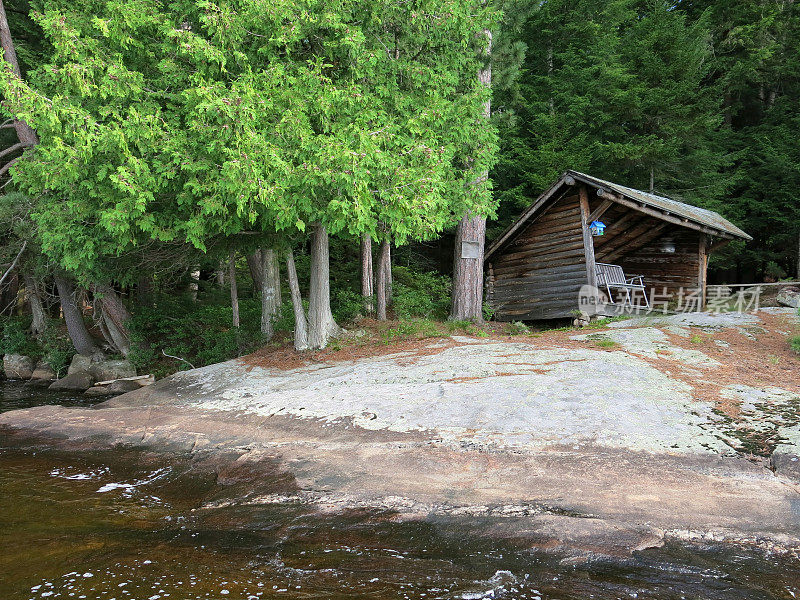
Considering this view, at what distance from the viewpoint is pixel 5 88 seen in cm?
727

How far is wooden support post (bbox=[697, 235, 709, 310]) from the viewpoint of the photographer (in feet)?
51.3

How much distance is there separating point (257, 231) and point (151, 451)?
4.88 m

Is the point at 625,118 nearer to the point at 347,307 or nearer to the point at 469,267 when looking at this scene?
the point at 469,267

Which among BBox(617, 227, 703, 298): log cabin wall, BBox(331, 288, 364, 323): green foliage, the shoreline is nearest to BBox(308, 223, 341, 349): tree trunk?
the shoreline

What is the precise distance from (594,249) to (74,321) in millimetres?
15457

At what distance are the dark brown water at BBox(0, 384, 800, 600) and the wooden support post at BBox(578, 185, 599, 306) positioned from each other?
11701 mm

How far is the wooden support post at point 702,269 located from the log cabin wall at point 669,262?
16.3 inches

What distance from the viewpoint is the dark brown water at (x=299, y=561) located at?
3.19m

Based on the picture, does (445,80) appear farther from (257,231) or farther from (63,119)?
(63,119)

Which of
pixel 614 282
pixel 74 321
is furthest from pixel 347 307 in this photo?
pixel 614 282

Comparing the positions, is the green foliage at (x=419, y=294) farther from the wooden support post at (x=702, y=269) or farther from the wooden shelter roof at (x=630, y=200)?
the wooden support post at (x=702, y=269)

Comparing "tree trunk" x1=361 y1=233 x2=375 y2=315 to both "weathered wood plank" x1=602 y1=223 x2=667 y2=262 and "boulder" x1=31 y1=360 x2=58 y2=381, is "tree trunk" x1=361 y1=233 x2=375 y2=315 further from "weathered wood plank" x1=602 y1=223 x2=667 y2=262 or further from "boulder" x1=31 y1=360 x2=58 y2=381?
"boulder" x1=31 y1=360 x2=58 y2=381

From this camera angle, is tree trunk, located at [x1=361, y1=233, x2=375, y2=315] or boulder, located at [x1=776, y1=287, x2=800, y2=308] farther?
boulder, located at [x1=776, y1=287, x2=800, y2=308]

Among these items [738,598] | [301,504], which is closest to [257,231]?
[301,504]
